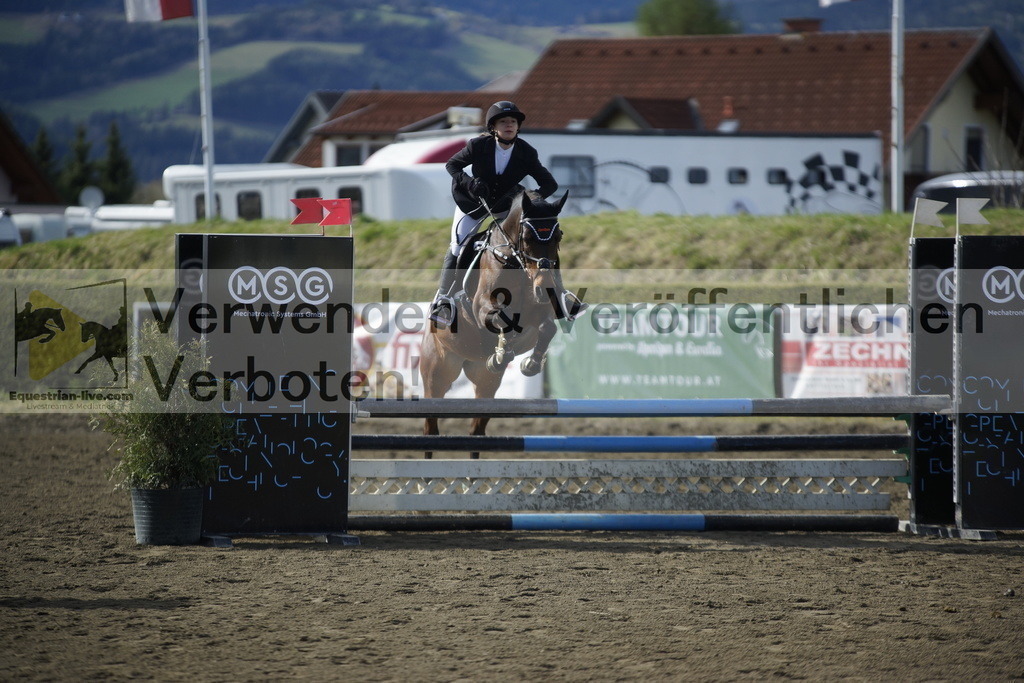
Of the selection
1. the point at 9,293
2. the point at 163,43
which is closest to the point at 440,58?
the point at 163,43

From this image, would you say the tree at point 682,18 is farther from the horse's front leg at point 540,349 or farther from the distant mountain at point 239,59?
the horse's front leg at point 540,349

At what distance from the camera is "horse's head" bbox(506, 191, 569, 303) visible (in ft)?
19.1

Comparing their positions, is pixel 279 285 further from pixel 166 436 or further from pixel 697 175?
pixel 697 175

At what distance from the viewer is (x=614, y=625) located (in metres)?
4.18

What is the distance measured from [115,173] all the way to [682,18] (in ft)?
116

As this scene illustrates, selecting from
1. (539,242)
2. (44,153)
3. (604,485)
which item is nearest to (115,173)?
(44,153)

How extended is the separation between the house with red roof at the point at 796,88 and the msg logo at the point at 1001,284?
18552 mm

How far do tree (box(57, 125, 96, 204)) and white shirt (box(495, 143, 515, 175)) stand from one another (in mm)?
42968

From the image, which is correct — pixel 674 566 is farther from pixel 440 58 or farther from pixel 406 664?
pixel 440 58

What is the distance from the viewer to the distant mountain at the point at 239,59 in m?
128

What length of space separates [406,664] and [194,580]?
1.57 metres

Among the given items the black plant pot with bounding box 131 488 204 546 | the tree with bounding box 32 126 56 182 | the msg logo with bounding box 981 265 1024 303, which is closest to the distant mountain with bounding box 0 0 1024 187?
→ the tree with bounding box 32 126 56 182

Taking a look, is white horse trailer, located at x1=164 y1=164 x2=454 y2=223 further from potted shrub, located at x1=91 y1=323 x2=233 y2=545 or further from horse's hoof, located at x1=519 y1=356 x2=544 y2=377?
potted shrub, located at x1=91 y1=323 x2=233 y2=545

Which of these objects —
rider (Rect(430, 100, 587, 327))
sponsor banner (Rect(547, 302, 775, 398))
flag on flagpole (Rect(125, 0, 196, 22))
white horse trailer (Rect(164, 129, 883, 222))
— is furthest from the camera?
white horse trailer (Rect(164, 129, 883, 222))
